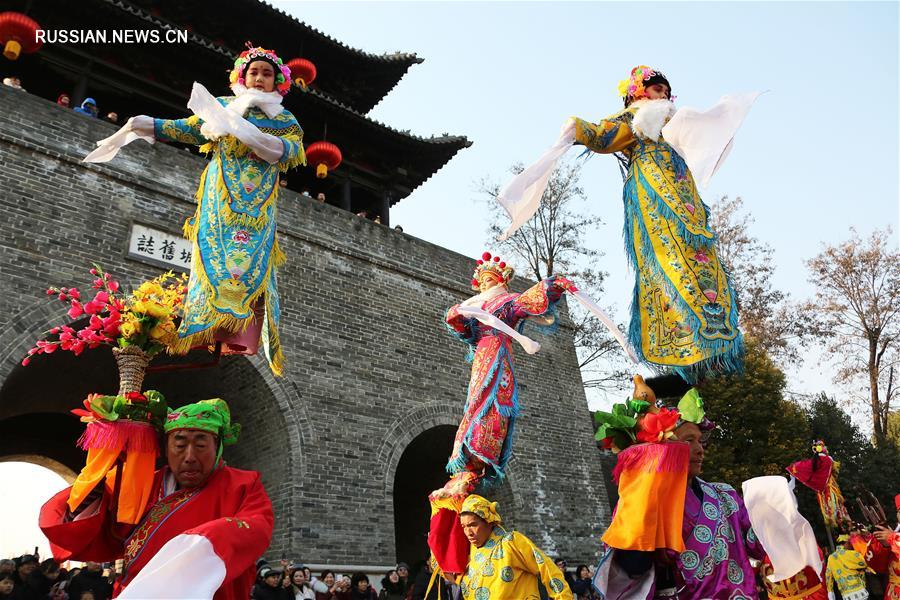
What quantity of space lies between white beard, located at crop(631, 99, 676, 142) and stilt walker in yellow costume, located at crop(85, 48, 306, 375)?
1958mm

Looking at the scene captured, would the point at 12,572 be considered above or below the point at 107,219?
below

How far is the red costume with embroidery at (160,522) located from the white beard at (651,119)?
2696 mm

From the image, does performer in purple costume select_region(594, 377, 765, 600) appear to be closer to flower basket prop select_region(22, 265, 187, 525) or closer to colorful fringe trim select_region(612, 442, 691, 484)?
colorful fringe trim select_region(612, 442, 691, 484)

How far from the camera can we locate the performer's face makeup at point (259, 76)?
440 centimetres

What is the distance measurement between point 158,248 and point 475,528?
19.1 feet

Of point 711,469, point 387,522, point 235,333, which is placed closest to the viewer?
point 235,333

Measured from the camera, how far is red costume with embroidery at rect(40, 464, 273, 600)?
2633 millimetres

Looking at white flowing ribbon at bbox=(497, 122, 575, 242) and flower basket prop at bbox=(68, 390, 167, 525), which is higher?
white flowing ribbon at bbox=(497, 122, 575, 242)

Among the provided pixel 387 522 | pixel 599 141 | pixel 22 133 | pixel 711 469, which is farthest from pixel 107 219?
pixel 711 469

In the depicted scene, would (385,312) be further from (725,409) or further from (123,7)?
(725,409)

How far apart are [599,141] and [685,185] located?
53 cm

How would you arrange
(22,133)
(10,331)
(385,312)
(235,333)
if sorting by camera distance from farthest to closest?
(385,312) → (22,133) → (10,331) → (235,333)

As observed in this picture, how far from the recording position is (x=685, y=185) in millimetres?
3887

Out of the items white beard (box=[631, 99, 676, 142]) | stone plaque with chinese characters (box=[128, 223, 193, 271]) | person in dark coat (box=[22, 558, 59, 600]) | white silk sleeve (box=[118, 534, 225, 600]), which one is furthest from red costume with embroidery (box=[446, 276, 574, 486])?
stone plaque with chinese characters (box=[128, 223, 193, 271])
